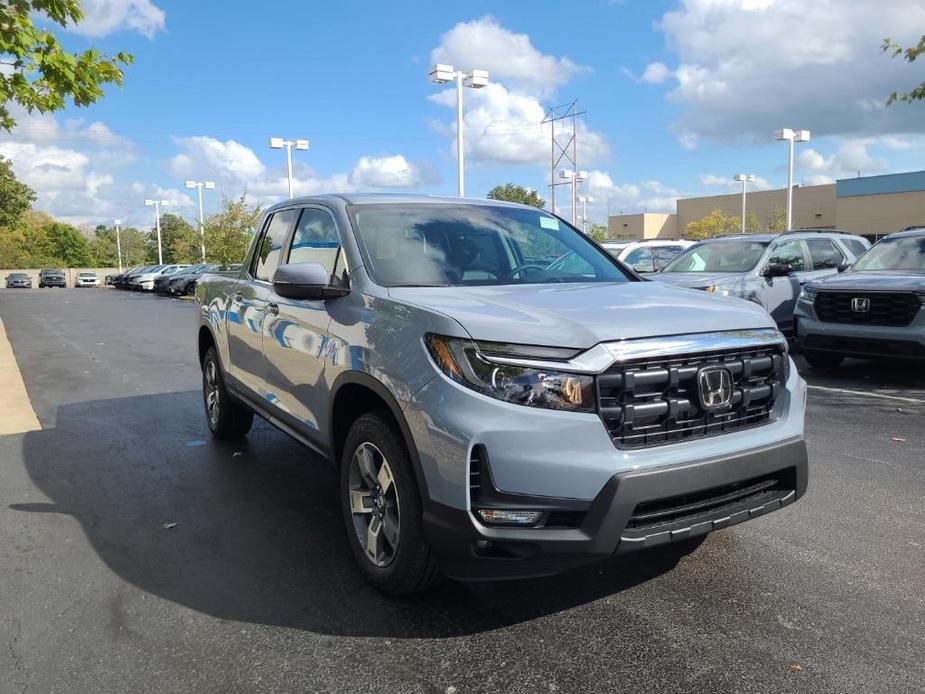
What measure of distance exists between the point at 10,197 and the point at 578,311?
50102 mm

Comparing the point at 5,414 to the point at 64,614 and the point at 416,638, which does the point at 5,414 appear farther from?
the point at 416,638

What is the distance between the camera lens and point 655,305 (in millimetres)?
3305

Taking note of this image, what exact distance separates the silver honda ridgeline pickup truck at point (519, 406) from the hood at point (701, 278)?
6507 millimetres

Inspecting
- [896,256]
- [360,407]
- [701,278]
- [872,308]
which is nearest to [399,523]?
[360,407]

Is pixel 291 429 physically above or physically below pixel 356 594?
above

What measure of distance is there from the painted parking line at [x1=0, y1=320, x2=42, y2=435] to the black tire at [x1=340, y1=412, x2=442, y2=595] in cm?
501

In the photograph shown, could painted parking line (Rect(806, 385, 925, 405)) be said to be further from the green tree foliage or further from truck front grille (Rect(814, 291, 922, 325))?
the green tree foliage

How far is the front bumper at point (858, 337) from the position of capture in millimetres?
8219

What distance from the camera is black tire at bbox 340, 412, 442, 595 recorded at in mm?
3131

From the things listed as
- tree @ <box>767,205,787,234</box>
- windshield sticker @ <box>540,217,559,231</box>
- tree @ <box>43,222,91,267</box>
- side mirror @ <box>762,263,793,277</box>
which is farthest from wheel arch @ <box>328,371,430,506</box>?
tree @ <box>43,222,91,267</box>

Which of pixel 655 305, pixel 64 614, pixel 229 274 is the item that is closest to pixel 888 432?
pixel 655 305

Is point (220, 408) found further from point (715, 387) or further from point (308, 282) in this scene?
point (715, 387)

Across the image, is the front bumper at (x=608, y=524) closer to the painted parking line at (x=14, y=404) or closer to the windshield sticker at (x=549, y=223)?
the windshield sticker at (x=549, y=223)

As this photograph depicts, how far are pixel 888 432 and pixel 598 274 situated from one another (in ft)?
12.0
